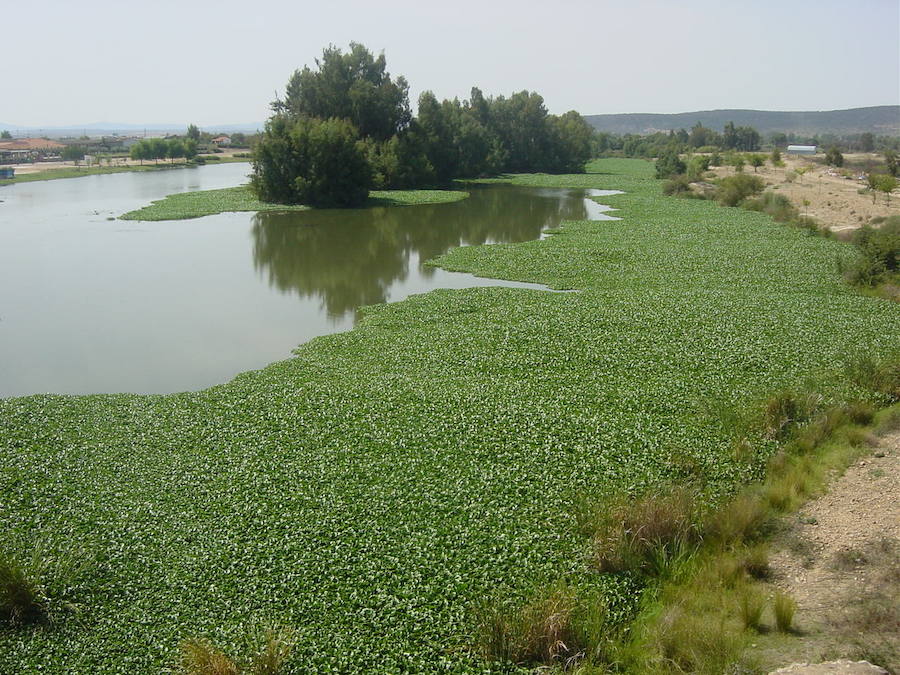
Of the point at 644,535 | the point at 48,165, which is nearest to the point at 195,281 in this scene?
the point at 644,535

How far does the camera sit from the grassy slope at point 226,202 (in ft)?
136

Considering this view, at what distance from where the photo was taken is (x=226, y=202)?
4697 centimetres

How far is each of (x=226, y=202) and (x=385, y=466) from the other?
4141 cm

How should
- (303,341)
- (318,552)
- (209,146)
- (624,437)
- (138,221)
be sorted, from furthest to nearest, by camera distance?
(209,146) < (138,221) < (303,341) < (624,437) < (318,552)

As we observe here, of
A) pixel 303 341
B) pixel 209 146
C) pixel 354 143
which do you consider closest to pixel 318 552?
pixel 303 341

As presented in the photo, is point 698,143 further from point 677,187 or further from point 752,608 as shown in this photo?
point 752,608

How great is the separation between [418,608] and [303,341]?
12050 millimetres

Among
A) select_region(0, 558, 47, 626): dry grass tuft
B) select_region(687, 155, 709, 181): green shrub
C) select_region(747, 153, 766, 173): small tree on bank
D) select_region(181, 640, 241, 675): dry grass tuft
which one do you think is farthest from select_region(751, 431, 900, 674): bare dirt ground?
select_region(747, 153, 766, 173): small tree on bank

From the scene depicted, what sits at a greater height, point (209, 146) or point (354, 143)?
point (209, 146)

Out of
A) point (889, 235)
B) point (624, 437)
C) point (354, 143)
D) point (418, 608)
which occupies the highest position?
point (354, 143)

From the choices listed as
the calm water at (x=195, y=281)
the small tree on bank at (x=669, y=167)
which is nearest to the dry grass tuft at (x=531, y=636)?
the calm water at (x=195, y=281)

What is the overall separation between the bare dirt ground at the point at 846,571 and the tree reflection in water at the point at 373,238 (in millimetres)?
15007

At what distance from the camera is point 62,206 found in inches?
1843

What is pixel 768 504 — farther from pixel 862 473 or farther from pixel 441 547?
pixel 441 547
